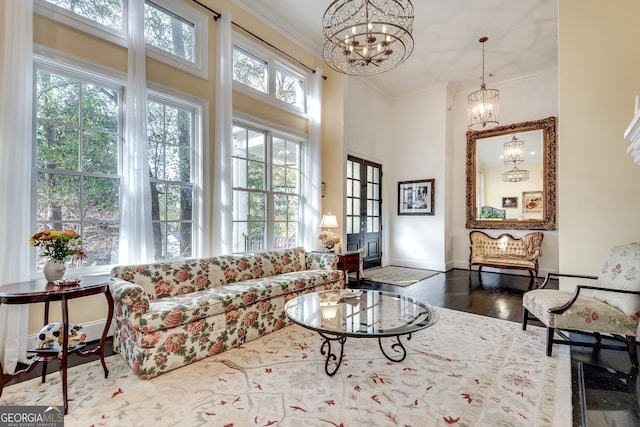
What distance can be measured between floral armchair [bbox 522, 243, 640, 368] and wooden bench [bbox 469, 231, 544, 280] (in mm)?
2889

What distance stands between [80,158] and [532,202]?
23.5 ft

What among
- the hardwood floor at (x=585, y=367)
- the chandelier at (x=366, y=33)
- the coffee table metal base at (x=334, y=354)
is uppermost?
the chandelier at (x=366, y=33)

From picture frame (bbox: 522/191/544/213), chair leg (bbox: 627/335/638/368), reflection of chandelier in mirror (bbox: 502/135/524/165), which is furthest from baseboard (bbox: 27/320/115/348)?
reflection of chandelier in mirror (bbox: 502/135/524/165)

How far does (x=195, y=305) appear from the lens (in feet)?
8.00

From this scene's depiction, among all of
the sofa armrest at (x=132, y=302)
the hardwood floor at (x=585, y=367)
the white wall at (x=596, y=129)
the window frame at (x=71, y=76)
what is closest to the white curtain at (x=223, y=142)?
the window frame at (x=71, y=76)

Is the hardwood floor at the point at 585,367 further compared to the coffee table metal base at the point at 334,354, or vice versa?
the coffee table metal base at the point at 334,354

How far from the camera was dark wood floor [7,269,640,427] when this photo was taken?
1.79m

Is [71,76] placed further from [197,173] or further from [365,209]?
[365,209]

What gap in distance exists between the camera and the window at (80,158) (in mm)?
2609

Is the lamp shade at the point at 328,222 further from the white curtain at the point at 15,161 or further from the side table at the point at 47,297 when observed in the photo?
the white curtain at the point at 15,161

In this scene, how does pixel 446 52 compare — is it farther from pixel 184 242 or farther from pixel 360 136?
pixel 184 242

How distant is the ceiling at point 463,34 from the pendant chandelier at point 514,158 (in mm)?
1407

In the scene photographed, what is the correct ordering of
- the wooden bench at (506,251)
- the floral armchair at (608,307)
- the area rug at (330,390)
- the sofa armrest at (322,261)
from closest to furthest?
the area rug at (330,390), the floral armchair at (608,307), the sofa armrest at (322,261), the wooden bench at (506,251)

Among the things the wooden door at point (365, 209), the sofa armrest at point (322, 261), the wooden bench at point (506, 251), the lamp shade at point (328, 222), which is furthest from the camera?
the wooden door at point (365, 209)
